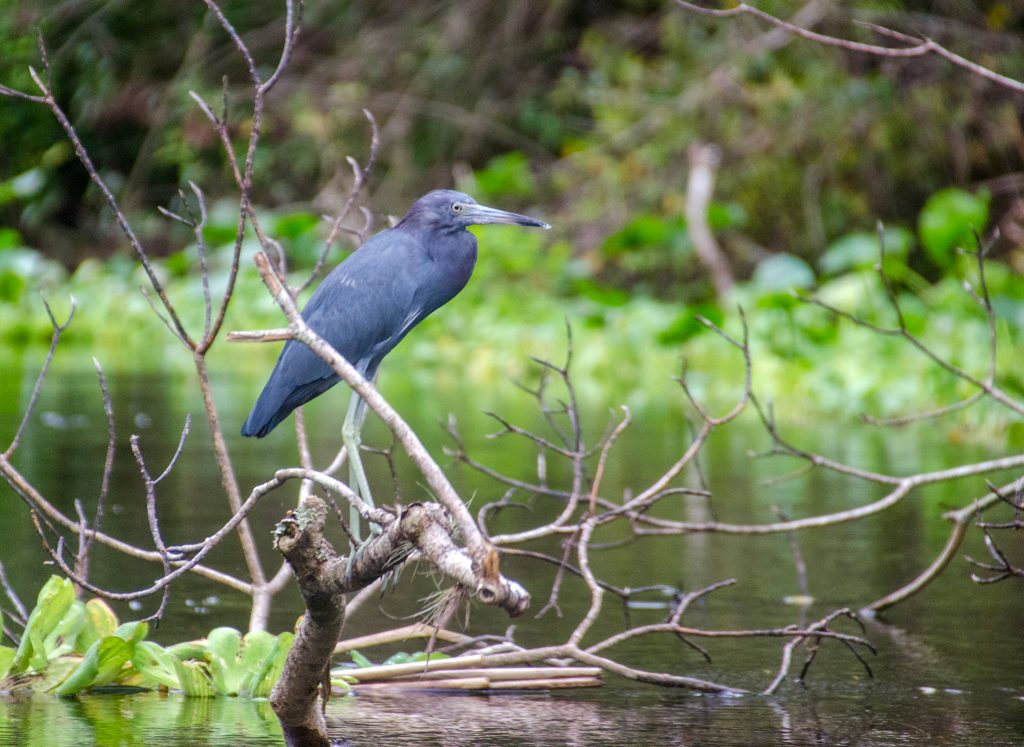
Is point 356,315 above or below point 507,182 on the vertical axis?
below

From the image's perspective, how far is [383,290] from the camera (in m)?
3.70

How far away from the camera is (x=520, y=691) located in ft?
11.5

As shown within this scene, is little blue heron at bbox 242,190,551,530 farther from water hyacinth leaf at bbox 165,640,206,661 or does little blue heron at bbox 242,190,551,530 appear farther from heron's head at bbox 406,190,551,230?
water hyacinth leaf at bbox 165,640,206,661

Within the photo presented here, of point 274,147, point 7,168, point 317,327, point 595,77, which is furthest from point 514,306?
point 317,327

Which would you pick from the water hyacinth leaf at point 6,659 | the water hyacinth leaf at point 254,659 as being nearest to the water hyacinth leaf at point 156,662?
the water hyacinth leaf at point 254,659

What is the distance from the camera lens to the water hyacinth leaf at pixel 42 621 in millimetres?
3236

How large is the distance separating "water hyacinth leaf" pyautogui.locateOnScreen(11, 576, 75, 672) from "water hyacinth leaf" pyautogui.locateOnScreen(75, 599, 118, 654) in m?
0.11

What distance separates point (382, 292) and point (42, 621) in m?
1.09

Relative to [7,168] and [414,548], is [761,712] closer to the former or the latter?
[414,548]

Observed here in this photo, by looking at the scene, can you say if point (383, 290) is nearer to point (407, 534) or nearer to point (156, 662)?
point (156, 662)

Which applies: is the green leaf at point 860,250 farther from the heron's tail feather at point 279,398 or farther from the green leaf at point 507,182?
the heron's tail feather at point 279,398

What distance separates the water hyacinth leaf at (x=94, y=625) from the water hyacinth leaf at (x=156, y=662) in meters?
0.17

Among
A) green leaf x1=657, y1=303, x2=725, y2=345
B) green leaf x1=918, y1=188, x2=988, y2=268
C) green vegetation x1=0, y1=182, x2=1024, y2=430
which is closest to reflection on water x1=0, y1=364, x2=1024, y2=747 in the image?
green vegetation x1=0, y1=182, x2=1024, y2=430

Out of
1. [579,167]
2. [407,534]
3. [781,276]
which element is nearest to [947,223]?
[781,276]
